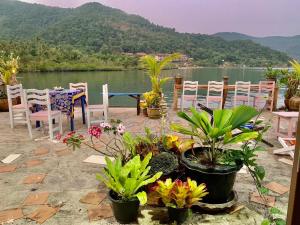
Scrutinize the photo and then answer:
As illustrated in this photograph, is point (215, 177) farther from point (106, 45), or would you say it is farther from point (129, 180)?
point (106, 45)

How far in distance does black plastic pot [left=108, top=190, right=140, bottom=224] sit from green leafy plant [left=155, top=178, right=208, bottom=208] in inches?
9.9

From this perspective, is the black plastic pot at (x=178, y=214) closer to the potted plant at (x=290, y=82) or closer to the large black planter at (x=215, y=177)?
the large black planter at (x=215, y=177)

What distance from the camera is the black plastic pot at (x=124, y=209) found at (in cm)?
210

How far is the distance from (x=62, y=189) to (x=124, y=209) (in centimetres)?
93

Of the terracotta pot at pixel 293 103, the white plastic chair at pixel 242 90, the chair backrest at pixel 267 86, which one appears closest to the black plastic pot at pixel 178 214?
the white plastic chair at pixel 242 90

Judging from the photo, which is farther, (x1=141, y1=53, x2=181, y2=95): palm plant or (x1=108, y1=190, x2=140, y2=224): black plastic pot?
(x1=141, y1=53, x2=181, y2=95): palm plant

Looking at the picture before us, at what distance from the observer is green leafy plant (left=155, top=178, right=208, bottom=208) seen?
207cm

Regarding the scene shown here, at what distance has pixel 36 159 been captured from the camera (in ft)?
11.5

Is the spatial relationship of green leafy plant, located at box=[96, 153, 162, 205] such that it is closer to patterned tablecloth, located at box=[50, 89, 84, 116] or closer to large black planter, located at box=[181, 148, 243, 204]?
large black planter, located at box=[181, 148, 243, 204]

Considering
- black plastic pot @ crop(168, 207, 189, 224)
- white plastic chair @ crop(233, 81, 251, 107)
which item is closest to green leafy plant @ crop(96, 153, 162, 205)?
black plastic pot @ crop(168, 207, 189, 224)

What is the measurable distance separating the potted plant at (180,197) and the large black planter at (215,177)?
11 centimetres

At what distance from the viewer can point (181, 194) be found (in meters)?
2.06

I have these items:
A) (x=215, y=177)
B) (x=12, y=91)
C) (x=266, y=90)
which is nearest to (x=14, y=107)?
(x=12, y=91)

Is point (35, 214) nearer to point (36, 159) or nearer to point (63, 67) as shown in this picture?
point (36, 159)
